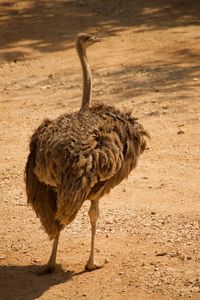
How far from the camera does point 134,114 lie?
9.39 meters

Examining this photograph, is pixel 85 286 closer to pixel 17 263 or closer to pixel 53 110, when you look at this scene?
pixel 17 263

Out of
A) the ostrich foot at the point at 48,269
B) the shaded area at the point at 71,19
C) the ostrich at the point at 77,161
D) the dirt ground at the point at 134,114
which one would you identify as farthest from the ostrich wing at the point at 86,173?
the shaded area at the point at 71,19

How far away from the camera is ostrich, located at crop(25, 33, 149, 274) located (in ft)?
16.9

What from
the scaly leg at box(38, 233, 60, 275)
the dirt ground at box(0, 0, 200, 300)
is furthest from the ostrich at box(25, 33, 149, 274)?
the dirt ground at box(0, 0, 200, 300)

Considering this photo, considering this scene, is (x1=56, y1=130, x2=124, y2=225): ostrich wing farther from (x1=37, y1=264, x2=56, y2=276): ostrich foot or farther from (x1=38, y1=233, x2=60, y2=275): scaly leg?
(x1=37, y1=264, x2=56, y2=276): ostrich foot

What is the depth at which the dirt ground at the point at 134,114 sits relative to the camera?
5.48 metres

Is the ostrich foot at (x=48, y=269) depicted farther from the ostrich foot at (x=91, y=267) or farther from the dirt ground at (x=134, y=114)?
the ostrich foot at (x=91, y=267)

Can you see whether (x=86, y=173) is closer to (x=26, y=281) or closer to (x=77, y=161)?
(x=77, y=161)

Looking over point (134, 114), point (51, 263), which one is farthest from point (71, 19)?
point (51, 263)

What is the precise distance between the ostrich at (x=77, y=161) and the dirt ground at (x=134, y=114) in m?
0.36

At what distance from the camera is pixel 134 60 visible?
12016 millimetres

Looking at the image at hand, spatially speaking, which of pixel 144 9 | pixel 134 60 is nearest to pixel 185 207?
pixel 134 60

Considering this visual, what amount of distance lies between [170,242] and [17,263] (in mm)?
1273

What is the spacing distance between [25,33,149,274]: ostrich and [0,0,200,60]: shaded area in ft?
24.8
